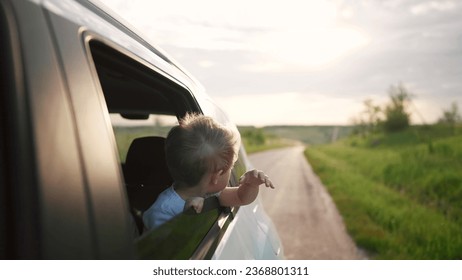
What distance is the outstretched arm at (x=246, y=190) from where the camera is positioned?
1.69m

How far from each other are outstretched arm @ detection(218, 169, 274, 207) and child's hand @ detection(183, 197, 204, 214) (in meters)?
0.21

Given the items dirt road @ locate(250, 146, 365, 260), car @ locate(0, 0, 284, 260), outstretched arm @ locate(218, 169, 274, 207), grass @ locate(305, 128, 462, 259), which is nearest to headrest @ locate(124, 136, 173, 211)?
outstretched arm @ locate(218, 169, 274, 207)

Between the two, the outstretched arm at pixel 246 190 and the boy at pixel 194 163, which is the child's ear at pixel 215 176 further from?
the outstretched arm at pixel 246 190

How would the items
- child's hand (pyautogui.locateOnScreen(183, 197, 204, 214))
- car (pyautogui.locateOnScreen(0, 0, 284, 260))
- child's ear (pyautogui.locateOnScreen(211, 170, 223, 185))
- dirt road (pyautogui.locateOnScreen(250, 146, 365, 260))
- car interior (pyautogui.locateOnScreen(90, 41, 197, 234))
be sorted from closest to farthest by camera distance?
car (pyautogui.locateOnScreen(0, 0, 284, 260))
child's hand (pyautogui.locateOnScreen(183, 197, 204, 214))
child's ear (pyautogui.locateOnScreen(211, 170, 223, 185))
car interior (pyautogui.locateOnScreen(90, 41, 197, 234))
dirt road (pyautogui.locateOnScreen(250, 146, 365, 260))

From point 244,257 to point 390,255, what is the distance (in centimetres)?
402

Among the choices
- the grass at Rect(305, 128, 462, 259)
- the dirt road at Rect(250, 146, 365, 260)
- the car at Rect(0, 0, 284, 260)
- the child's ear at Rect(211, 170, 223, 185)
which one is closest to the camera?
the car at Rect(0, 0, 284, 260)

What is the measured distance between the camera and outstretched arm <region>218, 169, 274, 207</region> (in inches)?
66.5

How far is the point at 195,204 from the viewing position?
1.56 m

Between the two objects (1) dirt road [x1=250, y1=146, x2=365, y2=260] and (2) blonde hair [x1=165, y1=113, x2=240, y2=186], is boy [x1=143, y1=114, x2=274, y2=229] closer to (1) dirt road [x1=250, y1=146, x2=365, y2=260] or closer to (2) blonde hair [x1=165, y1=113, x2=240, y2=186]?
(2) blonde hair [x1=165, y1=113, x2=240, y2=186]

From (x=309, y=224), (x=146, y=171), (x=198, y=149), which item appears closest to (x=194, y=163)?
(x=198, y=149)

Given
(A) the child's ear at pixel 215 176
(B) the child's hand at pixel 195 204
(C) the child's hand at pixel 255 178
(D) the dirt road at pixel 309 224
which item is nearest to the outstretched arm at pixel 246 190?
(C) the child's hand at pixel 255 178

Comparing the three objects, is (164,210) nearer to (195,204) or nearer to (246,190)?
(195,204)

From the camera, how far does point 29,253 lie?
0.76 m

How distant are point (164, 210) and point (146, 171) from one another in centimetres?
105
